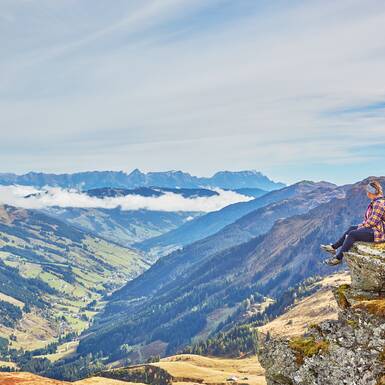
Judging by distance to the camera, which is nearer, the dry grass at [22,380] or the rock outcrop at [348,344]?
the rock outcrop at [348,344]

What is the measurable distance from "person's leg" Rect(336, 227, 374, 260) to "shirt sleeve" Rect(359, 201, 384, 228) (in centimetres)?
44

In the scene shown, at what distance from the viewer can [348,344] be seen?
25078 mm

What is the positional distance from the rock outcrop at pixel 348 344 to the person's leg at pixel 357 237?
0.42m

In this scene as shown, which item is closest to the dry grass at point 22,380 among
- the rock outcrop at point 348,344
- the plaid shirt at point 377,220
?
the rock outcrop at point 348,344

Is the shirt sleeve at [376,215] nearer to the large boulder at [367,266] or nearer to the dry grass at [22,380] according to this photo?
the large boulder at [367,266]

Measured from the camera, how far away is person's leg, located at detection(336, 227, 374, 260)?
29156mm

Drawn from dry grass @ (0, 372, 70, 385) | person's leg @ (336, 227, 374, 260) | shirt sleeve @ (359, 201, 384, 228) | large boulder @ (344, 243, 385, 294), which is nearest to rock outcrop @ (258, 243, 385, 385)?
large boulder @ (344, 243, 385, 294)

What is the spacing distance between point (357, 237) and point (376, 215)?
6.21 feet

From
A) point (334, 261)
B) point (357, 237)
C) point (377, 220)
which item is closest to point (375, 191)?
point (377, 220)

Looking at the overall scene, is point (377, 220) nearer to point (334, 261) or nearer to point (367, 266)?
point (367, 266)

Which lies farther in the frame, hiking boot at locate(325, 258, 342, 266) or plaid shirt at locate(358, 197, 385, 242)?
hiking boot at locate(325, 258, 342, 266)

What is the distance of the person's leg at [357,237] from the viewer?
29156 mm

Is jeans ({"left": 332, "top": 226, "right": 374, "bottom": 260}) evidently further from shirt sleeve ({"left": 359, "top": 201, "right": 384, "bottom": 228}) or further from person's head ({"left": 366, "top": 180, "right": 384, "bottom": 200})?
person's head ({"left": 366, "top": 180, "right": 384, "bottom": 200})

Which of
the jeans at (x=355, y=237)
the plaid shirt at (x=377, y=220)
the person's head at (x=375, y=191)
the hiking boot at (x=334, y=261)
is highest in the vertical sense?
the person's head at (x=375, y=191)
